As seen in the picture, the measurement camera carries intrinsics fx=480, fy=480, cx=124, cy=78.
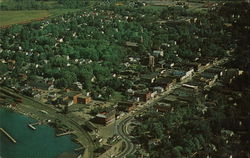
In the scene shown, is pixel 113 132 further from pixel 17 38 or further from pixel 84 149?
pixel 17 38

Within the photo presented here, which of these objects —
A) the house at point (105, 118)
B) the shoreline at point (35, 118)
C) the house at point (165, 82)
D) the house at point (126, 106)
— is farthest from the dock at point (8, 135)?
the house at point (165, 82)

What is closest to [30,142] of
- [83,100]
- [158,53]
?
[83,100]

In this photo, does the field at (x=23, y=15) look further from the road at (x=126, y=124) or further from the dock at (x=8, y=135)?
the dock at (x=8, y=135)

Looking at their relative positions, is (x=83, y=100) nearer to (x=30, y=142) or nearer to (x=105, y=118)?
(x=105, y=118)

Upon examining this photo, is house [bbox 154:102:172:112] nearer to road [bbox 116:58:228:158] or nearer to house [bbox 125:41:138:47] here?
road [bbox 116:58:228:158]

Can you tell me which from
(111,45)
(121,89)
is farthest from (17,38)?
(121,89)
